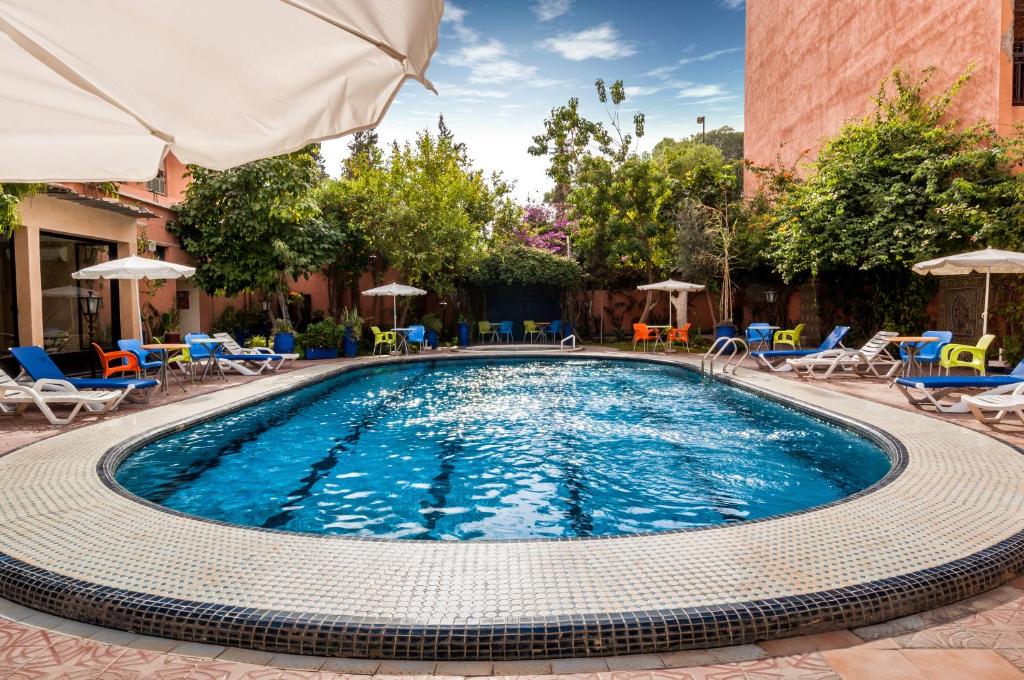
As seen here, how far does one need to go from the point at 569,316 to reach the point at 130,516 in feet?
55.5

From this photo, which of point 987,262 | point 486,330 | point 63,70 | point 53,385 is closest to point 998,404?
point 987,262

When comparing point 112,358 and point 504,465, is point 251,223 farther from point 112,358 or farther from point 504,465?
point 504,465

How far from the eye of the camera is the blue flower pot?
13.8 m

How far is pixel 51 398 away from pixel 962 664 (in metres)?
8.41

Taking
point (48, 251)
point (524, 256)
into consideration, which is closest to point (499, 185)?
point (524, 256)

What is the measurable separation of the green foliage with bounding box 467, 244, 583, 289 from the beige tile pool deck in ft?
49.6

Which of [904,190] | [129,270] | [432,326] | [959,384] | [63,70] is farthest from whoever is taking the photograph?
[432,326]

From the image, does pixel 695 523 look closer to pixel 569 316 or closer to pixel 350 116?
pixel 350 116

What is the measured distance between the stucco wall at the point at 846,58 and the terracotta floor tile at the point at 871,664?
39.2 ft

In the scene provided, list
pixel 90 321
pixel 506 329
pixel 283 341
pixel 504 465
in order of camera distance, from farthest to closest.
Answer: pixel 506 329 < pixel 283 341 < pixel 90 321 < pixel 504 465

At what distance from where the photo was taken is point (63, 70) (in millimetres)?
1655

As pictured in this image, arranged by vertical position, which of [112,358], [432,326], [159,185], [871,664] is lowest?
[871,664]

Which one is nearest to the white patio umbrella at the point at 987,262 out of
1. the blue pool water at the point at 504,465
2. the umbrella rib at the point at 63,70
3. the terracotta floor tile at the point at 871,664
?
the blue pool water at the point at 504,465

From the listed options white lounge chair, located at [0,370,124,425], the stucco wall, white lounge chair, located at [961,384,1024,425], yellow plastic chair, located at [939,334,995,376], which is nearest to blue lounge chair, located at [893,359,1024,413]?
white lounge chair, located at [961,384,1024,425]
